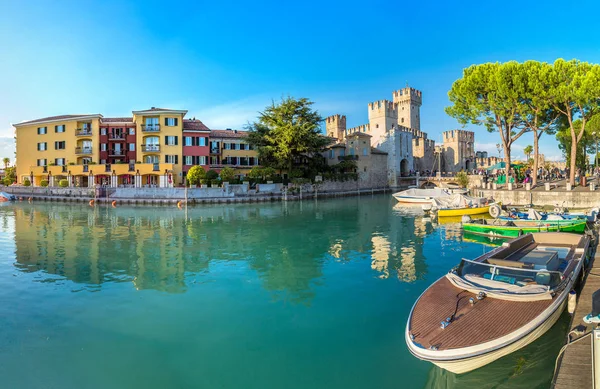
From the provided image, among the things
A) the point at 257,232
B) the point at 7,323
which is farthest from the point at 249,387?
the point at 257,232

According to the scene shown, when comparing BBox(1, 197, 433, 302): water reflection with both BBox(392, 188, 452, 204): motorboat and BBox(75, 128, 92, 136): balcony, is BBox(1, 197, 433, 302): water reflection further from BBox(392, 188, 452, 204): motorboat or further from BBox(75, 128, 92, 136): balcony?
BBox(75, 128, 92, 136): balcony

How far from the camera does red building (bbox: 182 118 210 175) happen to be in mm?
50156

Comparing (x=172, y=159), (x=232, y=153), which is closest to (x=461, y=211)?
(x=232, y=153)

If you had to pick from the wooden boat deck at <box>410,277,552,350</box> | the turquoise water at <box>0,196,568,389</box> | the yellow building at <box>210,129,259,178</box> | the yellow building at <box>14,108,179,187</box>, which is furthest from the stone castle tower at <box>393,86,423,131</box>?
the wooden boat deck at <box>410,277,552,350</box>

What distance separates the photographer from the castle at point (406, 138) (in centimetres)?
6881

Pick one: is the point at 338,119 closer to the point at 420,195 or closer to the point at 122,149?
the point at 420,195

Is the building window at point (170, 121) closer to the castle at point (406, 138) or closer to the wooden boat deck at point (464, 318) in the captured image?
the castle at point (406, 138)

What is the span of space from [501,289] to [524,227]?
45.9ft

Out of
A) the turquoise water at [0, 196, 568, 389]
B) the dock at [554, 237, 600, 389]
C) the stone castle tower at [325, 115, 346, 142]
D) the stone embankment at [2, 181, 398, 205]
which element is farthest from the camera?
the stone castle tower at [325, 115, 346, 142]

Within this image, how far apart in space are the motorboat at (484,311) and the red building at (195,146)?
1826 inches

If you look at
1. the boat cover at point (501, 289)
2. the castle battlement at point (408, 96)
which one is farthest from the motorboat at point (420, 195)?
the castle battlement at point (408, 96)

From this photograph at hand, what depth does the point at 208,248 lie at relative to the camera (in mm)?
17719

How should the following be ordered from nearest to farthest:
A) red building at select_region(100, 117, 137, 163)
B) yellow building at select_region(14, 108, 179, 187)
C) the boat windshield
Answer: the boat windshield
yellow building at select_region(14, 108, 179, 187)
red building at select_region(100, 117, 137, 163)

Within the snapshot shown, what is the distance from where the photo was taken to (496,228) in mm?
19141
